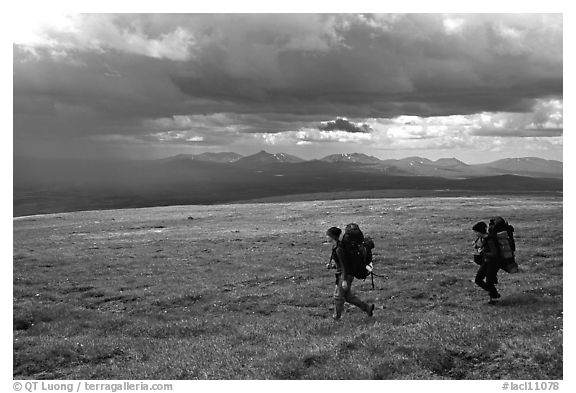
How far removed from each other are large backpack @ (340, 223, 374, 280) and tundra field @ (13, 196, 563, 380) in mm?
2065

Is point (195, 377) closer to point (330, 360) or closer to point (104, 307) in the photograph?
point (330, 360)

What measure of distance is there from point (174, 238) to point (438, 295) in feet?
108

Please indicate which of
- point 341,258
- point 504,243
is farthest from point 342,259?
point 504,243

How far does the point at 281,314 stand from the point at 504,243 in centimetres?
944

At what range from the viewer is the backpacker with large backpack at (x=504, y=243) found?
1720 cm

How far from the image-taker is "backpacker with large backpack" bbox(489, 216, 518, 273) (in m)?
17.2

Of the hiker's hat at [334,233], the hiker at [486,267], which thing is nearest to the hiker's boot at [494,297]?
the hiker at [486,267]

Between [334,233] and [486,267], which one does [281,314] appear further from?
[486,267]

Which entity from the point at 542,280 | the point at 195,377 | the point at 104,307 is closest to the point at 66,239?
the point at 104,307

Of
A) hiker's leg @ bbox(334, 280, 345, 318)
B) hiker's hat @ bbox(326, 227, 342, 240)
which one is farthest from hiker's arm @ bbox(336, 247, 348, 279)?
hiker's leg @ bbox(334, 280, 345, 318)

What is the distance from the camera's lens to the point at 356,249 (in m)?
16.5

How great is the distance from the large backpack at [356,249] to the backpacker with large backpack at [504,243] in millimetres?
4938

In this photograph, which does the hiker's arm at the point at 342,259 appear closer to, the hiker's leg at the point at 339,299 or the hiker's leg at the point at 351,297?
the hiker's leg at the point at 351,297

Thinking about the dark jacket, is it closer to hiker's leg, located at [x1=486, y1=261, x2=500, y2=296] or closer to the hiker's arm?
the hiker's arm
